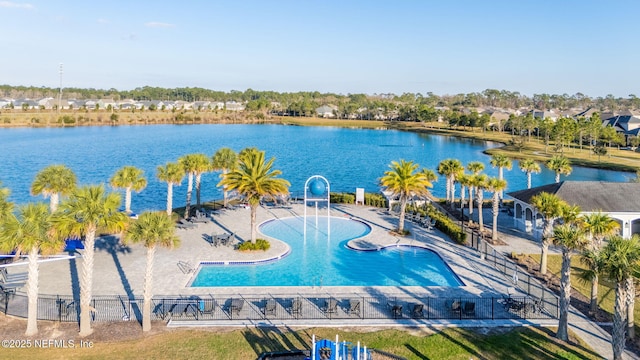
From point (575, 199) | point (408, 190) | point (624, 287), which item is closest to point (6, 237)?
point (624, 287)

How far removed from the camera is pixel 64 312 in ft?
61.7

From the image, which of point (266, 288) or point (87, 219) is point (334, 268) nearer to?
point (266, 288)

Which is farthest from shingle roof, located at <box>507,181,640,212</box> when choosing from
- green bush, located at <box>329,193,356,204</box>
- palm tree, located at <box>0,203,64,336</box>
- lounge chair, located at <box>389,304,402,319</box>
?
palm tree, located at <box>0,203,64,336</box>

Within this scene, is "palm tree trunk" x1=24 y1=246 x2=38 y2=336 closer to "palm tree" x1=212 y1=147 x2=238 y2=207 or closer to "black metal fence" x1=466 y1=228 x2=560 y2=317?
"black metal fence" x1=466 y1=228 x2=560 y2=317

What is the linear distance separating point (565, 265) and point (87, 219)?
18107 mm

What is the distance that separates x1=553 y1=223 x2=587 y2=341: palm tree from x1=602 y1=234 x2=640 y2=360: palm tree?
172 cm

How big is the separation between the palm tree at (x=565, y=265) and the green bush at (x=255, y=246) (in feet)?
54.0

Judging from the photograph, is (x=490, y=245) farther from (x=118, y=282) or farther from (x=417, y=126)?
(x=417, y=126)

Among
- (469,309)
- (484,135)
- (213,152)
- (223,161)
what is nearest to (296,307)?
(469,309)

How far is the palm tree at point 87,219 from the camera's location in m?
16.3

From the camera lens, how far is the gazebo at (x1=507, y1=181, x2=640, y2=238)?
101 feet

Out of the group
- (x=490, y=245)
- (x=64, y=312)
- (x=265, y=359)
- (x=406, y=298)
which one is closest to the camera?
(x=265, y=359)

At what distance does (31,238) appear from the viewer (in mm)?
16234

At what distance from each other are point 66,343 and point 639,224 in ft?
122
